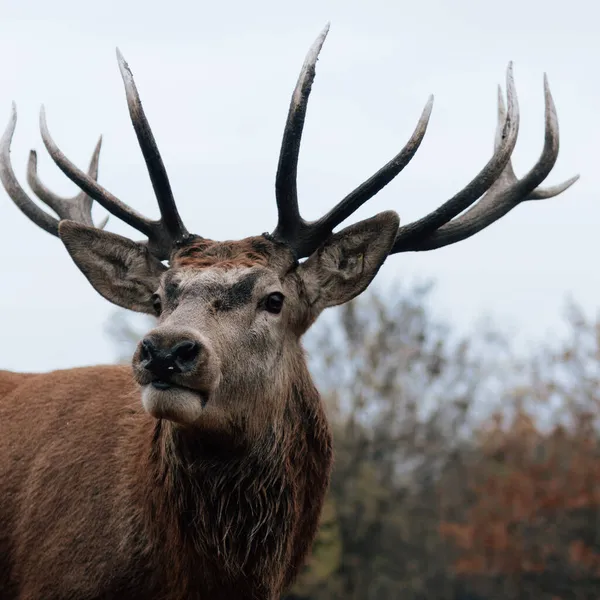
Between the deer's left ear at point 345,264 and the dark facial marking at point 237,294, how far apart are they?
24.7 inches

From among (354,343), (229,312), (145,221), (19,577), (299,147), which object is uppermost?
(354,343)

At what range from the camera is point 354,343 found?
1334 inches

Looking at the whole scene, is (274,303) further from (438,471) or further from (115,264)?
(438,471)

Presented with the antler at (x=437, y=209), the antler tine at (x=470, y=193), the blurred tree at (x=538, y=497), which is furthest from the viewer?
the blurred tree at (x=538, y=497)

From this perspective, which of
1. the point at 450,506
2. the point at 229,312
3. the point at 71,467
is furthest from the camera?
the point at 450,506

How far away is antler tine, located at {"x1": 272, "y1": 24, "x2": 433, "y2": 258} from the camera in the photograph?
6.59 metres

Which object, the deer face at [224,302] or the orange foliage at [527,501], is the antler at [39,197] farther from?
the orange foliage at [527,501]

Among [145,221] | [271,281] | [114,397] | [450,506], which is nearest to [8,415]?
[114,397]

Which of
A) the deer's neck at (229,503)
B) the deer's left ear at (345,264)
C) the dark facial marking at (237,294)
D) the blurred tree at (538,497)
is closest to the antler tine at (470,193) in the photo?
the deer's left ear at (345,264)

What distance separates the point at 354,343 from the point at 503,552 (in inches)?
313

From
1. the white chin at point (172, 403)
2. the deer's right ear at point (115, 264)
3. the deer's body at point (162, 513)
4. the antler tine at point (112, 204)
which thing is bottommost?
the deer's body at point (162, 513)

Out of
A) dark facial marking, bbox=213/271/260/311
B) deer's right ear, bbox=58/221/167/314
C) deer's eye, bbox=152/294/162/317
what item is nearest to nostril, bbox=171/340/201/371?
dark facial marking, bbox=213/271/260/311

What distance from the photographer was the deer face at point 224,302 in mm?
5551

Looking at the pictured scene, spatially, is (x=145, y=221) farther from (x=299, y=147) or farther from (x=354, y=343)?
(x=354, y=343)
